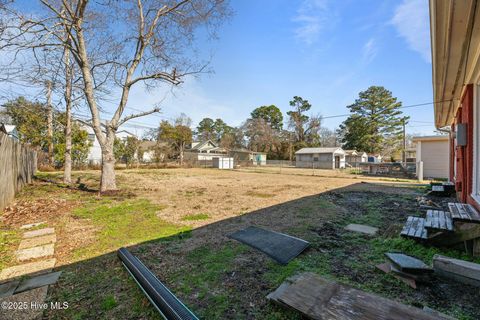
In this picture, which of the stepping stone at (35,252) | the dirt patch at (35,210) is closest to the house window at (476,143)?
the stepping stone at (35,252)

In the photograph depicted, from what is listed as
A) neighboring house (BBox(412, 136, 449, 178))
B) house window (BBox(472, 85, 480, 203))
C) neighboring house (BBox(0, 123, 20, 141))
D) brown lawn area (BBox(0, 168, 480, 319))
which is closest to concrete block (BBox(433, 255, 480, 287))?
brown lawn area (BBox(0, 168, 480, 319))

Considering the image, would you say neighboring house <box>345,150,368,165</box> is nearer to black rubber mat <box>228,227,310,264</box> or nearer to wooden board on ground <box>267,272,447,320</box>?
black rubber mat <box>228,227,310,264</box>

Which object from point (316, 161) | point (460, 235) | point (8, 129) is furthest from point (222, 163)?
point (460, 235)

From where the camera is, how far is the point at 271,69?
1548cm

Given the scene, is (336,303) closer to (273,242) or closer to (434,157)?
(273,242)

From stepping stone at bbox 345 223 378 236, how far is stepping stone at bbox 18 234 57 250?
511cm

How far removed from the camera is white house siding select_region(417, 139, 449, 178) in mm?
13820

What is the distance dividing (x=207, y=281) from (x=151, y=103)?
26.3ft

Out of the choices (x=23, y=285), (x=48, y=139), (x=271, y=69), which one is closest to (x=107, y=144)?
(x=23, y=285)

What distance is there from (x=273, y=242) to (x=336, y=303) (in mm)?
1671

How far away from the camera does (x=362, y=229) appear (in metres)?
3.97

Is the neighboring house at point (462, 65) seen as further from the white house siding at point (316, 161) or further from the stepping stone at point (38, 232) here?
the white house siding at point (316, 161)

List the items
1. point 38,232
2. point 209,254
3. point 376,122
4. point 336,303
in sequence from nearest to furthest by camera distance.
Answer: point 336,303
point 209,254
point 38,232
point 376,122

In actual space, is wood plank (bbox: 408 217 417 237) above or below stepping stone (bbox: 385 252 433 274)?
above
